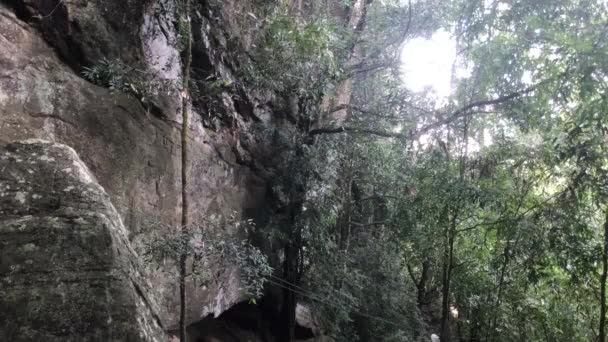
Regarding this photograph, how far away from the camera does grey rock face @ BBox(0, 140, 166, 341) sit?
6.15 feet

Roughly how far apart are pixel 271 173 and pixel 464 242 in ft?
15.3

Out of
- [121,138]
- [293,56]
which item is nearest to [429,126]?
[293,56]

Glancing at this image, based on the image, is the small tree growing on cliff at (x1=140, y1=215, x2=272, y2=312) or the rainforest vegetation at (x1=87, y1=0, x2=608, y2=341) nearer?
the small tree growing on cliff at (x1=140, y1=215, x2=272, y2=312)

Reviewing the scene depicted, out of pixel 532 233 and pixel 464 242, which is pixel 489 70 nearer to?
pixel 532 233

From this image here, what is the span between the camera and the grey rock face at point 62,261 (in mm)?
1874

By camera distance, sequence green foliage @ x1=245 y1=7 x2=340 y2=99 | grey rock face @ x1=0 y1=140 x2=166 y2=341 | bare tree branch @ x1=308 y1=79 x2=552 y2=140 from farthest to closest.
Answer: bare tree branch @ x1=308 y1=79 x2=552 y2=140
green foliage @ x1=245 y1=7 x2=340 y2=99
grey rock face @ x1=0 y1=140 x2=166 y2=341

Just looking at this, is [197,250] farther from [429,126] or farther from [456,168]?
[456,168]

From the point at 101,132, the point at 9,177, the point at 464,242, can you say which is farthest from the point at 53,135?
the point at 464,242

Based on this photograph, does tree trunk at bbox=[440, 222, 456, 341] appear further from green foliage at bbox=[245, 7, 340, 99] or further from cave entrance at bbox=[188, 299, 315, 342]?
green foliage at bbox=[245, 7, 340, 99]

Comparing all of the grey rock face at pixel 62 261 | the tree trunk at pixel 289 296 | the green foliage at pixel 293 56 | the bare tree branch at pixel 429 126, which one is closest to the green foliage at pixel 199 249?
the grey rock face at pixel 62 261

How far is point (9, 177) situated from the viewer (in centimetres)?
223

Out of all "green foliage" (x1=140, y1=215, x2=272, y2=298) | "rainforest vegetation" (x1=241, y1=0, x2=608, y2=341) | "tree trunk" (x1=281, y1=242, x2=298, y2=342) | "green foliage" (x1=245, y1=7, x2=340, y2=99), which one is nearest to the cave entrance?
"tree trunk" (x1=281, y1=242, x2=298, y2=342)

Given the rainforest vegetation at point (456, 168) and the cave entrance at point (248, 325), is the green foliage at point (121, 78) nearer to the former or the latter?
the rainforest vegetation at point (456, 168)

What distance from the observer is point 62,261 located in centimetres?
203
